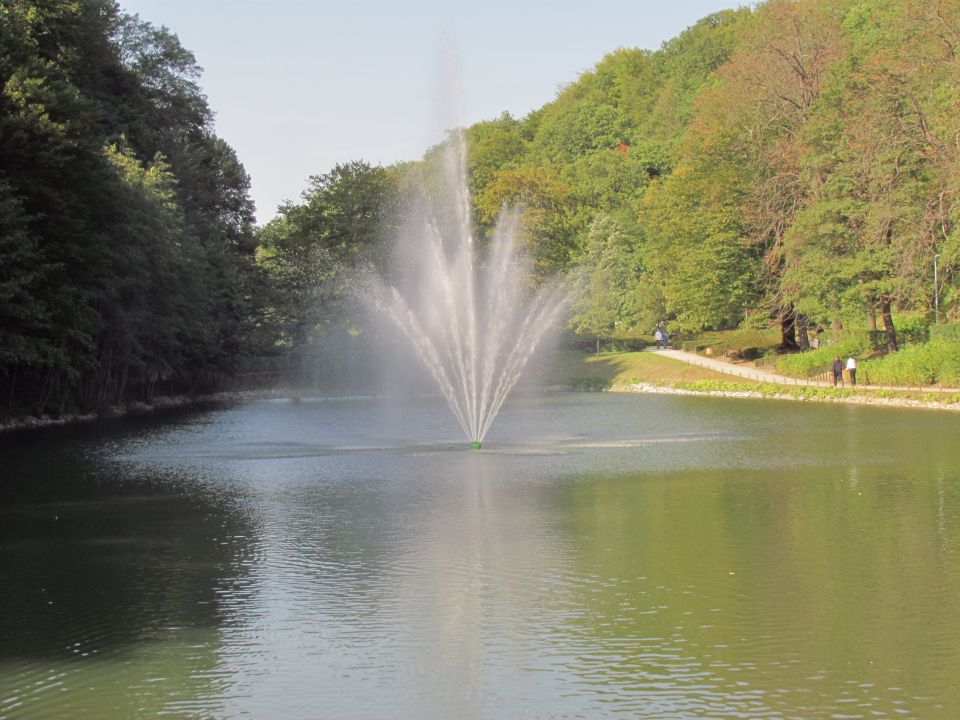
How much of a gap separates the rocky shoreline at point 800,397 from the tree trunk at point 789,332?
30.8 feet

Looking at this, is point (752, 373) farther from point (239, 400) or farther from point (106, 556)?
point (106, 556)

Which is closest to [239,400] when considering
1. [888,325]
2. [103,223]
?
[103,223]

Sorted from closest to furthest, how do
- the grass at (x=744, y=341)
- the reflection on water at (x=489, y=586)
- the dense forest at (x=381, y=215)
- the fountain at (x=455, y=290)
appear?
the reflection on water at (x=489, y=586)
the dense forest at (x=381, y=215)
the grass at (x=744, y=341)
the fountain at (x=455, y=290)

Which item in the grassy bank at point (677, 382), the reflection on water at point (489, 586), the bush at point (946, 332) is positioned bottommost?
the reflection on water at point (489, 586)

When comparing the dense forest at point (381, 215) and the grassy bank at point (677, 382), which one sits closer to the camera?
the dense forest at point (381, 215)

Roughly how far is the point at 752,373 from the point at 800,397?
10.2m

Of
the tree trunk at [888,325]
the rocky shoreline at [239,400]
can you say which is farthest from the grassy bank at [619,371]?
the tree trunk at [888,325]

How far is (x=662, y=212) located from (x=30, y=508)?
60.0 meters

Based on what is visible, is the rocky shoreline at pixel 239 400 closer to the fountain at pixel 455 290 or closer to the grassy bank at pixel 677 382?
the grassy bank at pixel 677 382

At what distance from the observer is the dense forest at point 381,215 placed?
44.6m

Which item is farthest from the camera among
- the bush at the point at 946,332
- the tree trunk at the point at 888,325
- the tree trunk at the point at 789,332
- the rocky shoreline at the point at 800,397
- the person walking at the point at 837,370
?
the tree trunk at the point at 789,332

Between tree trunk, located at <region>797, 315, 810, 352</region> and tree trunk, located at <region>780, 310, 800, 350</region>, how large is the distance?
0.58 metres

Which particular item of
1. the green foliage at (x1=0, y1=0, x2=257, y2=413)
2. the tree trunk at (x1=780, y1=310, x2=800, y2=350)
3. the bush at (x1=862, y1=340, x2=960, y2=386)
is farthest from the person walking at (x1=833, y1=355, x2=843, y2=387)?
the green foliage at (x1=0, y1=0, x2=257, y2=413)

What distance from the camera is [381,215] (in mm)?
83312
